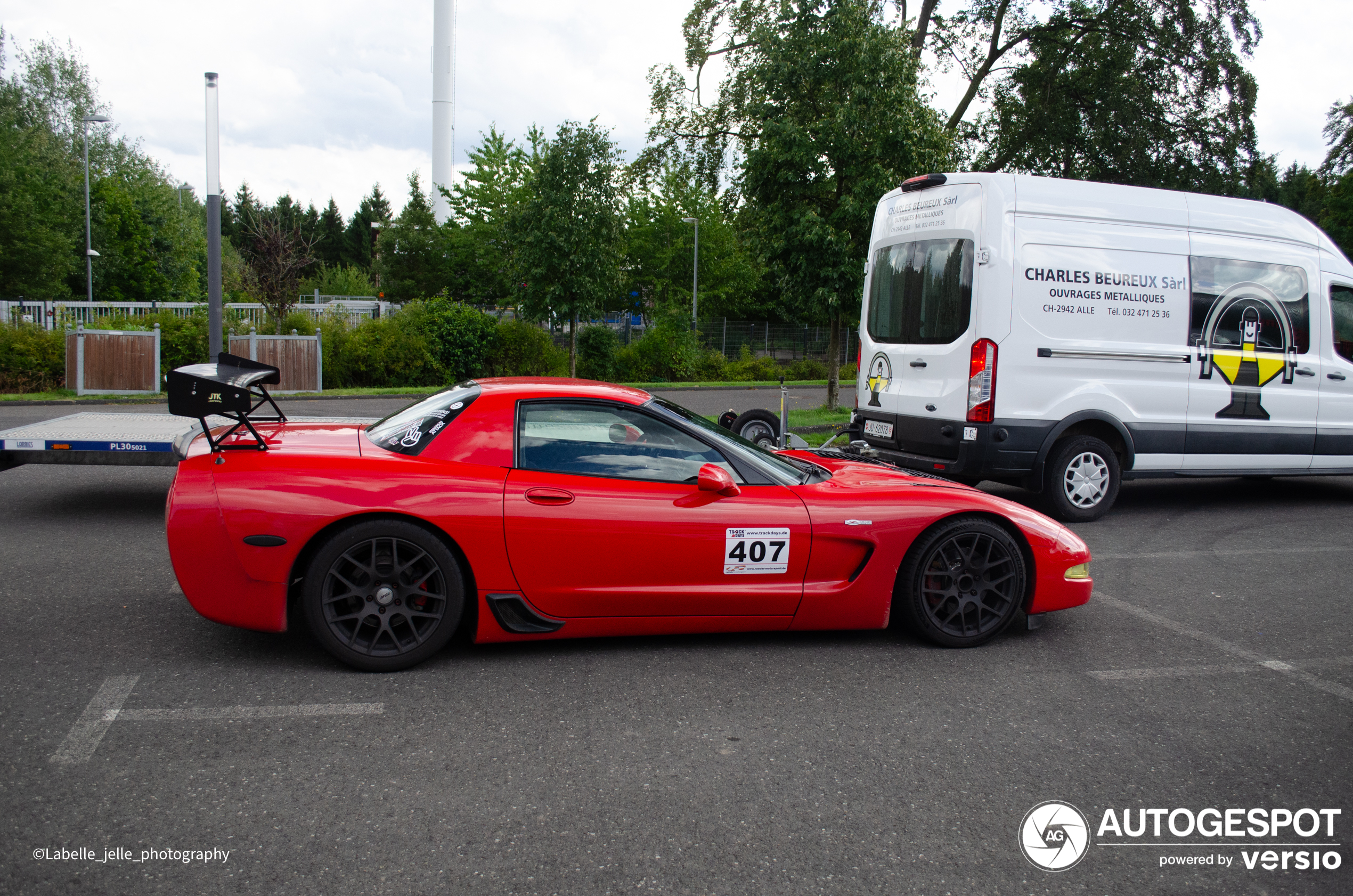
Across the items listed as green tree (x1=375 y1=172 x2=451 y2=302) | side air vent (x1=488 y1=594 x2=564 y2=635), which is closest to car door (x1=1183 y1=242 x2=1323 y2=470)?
side air vent (x1=488 y1=594 x2=564 y2=635)

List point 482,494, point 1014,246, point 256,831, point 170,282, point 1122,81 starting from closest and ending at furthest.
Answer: point 256,831 → point 482,494 → point 1014,246 → point 1122,81 → point 170,282

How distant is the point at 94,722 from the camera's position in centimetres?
325

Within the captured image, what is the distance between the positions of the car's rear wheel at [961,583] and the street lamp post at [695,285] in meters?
27.5

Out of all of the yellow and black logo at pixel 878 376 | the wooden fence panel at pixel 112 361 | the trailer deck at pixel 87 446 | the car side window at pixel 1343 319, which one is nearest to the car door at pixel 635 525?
the trailer deck at pixel 87 446

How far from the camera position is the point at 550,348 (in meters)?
25.3

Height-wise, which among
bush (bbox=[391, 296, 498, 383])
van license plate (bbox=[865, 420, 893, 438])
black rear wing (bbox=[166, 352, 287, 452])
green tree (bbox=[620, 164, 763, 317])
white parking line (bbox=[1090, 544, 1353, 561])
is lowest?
white parking line (bbox=[1090, 544, 1353, 561])

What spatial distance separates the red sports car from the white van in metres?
2.98

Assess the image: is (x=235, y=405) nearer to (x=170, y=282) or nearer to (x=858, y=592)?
(x=858, y=592)

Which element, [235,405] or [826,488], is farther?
[826,488]

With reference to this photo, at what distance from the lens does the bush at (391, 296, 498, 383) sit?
23.2m

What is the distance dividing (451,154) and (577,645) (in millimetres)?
55417

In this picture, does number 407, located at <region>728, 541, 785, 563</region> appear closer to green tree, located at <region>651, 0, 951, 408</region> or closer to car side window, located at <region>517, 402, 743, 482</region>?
car side window, located at <region>517, 402, 743, 482</region>

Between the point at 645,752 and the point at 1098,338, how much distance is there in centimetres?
584

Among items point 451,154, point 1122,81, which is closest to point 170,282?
point 451,154
